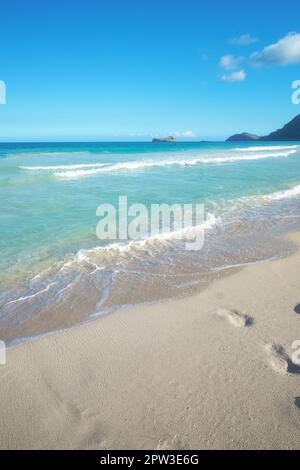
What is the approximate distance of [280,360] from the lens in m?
3.51

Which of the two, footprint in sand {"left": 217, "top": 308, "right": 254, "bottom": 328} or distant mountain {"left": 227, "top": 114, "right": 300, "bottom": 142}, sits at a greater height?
distant mountain {"left": 227, "top": 114, "right": 300, "bottom": 142}

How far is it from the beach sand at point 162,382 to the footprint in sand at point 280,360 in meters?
0.01

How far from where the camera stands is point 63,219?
363 inches

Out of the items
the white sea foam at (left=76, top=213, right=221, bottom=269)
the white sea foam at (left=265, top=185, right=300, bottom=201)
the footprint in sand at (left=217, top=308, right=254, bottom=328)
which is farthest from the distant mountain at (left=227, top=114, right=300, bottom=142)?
the footprint in sand at (left=217, top=308, right=254, bottom=328)

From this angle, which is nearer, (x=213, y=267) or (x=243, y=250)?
(x=213, y=267)

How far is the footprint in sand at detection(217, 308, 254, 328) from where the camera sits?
4.21 m

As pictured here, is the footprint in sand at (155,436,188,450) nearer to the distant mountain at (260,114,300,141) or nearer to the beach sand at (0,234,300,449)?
the beach sand at (0,234,300,449)

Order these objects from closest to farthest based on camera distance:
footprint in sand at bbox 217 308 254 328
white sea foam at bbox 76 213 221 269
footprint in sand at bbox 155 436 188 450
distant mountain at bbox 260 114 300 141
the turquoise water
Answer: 1. footprint in sand at bbox 155 436 188 450
2. footprint in sand at bbox 217 308 254 328
3. the turquoise water
4. white sea foam at bbox 76 213 221 269
5. distant mountain at bbox 260 114 300 141

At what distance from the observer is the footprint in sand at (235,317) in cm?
421

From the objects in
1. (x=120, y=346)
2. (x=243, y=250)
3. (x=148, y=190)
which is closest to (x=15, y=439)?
(x=120, y=346)

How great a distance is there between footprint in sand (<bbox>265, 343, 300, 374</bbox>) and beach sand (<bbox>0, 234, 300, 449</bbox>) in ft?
0.04

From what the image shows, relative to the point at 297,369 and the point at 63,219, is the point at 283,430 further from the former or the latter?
the point at 63,219

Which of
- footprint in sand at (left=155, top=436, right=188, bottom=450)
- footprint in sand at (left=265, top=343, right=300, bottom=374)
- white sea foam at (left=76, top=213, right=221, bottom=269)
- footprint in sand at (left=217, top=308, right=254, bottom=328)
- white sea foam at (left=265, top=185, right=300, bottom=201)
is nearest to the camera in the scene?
footprint in sand at (left=155, top=436, right=188, bottom=450)
